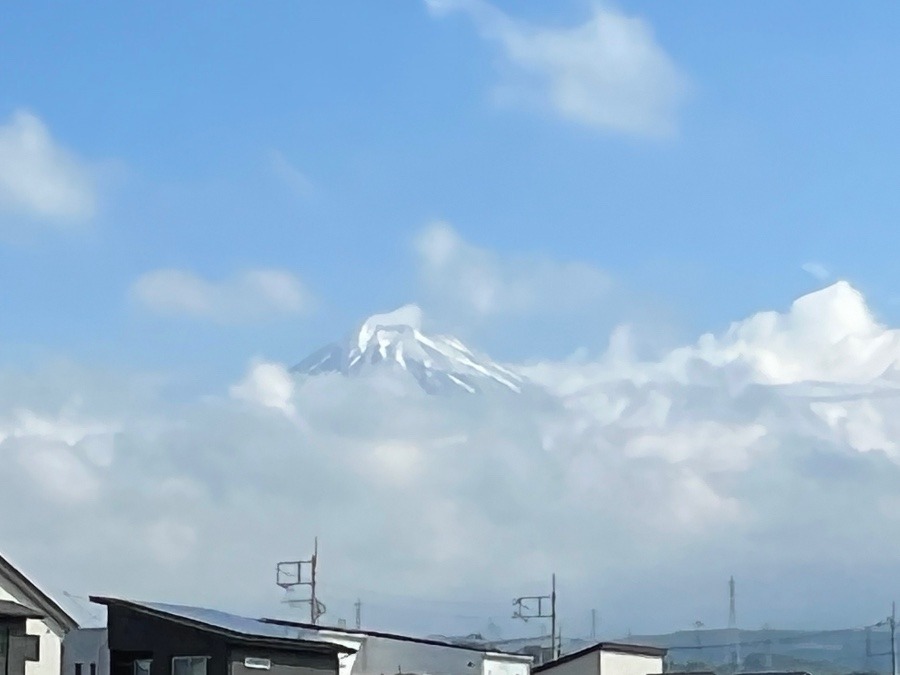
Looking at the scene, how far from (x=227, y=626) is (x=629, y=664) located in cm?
1811

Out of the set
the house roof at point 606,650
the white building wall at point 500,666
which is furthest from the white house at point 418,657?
the house roof at point 606,650

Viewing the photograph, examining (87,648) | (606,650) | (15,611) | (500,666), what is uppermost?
(15,611)

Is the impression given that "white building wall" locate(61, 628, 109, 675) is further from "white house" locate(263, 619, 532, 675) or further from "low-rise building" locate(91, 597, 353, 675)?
"white house" locate(263, 619, 532, 675)

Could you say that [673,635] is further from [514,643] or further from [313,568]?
[313,568]

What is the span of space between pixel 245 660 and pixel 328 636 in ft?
26.7

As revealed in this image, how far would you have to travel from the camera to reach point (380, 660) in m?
53.0

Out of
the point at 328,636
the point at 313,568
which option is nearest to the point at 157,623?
the point at 328,636

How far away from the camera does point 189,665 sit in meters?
42.7

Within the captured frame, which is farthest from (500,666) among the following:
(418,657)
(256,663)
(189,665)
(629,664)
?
(189,665)

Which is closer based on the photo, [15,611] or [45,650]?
[15,611]

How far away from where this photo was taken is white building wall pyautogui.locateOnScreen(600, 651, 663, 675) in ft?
184

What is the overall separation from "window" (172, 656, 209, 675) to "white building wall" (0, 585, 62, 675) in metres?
3.04

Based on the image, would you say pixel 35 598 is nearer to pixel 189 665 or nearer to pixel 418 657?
pixel 189 665

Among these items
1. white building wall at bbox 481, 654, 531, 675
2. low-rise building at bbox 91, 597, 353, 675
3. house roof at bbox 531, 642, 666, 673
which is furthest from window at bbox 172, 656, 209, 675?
house roof at bbox 531, 642, 666, 673
